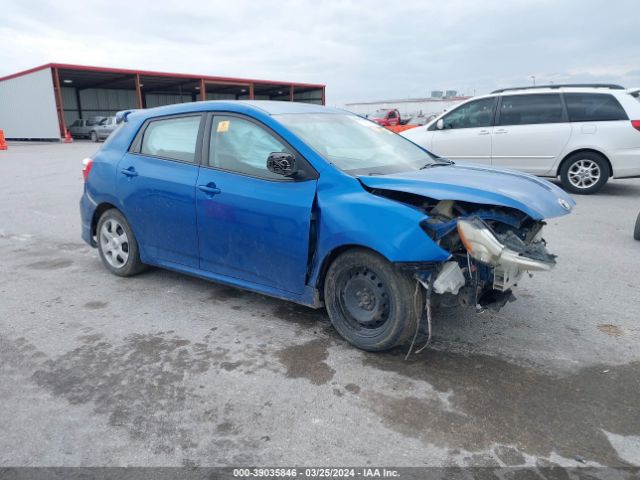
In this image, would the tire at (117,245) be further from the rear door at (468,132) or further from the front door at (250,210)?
the rear door at (468,132)

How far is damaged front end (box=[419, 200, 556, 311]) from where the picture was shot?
9.71ft

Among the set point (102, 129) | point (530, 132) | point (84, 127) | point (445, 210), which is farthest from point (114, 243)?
point (84, 127)

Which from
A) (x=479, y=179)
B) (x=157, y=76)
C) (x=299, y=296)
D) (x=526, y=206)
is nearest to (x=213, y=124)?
(x=299, y=296)

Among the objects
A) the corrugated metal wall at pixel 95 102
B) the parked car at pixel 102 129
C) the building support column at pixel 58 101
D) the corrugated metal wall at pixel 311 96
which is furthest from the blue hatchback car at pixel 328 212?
the corrugated metal wall at pixel 311 96

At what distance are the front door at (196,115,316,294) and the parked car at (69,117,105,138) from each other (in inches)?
1257

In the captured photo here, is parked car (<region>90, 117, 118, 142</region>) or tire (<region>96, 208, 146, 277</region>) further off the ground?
tire (<region>96, 208, 146, 277</region>)

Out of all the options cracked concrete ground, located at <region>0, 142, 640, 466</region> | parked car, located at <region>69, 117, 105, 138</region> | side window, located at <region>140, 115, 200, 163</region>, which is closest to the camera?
cracked concrete ground, located at <region>0, 142, 640, 466</region>

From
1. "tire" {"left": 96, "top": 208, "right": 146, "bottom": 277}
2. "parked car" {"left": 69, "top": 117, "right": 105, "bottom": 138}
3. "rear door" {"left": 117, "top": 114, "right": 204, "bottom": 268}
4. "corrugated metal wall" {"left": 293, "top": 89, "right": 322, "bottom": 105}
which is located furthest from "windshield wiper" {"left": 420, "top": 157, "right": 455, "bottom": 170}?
"corrugated metal wall" {"left": 293, "top": 89, "right": 322, "bottom": 105}

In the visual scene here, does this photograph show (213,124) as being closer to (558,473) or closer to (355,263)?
(355,263)

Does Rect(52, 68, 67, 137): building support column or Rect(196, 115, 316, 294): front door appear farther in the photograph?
Rect(52, 68, 67, 137): building support column

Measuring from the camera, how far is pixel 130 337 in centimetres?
369

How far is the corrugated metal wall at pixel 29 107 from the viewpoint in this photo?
103 ft

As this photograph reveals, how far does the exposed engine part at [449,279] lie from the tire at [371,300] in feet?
0.56

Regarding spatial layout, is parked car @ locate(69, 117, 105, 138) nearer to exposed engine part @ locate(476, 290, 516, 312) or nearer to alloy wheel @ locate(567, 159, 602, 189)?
alloy wheel @ locate(567, 159, 602, 189)
